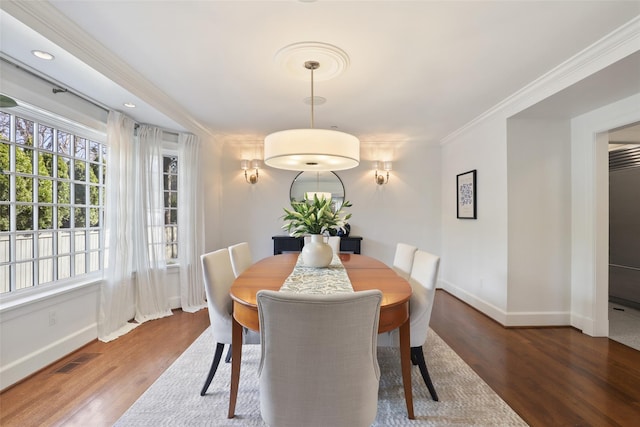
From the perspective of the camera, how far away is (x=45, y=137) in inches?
98.3

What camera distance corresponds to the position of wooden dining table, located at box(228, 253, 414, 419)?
1.51m

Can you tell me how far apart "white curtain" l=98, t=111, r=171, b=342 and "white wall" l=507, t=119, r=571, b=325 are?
401 cm

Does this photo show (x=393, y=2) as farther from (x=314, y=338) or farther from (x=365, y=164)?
(x=365, y=164)

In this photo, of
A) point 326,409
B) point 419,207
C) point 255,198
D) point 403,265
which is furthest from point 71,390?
point 419,207

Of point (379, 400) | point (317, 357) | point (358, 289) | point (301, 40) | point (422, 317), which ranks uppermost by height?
point (301, 40)

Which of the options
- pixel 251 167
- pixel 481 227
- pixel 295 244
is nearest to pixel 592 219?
pixel 481 227

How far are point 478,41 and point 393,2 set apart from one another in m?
0.76

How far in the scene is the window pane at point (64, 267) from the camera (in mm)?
2638

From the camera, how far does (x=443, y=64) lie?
228 centimetres

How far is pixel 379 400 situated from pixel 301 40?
8.10 ft

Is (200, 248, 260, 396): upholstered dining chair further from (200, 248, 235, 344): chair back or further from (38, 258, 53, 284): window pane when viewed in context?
(38, 258, 53, 284): window pane

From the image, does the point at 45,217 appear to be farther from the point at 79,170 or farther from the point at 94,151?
the point at 94,151

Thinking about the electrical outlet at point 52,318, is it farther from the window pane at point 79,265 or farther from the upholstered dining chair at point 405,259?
the upholstered dining chair at point 405,259

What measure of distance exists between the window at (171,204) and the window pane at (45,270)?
1.23 metres
